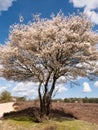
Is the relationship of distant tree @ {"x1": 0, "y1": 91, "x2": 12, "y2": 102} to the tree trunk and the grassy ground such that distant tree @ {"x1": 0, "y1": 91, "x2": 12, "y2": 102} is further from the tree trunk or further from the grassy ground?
the grassy ground

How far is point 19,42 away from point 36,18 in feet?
9.34

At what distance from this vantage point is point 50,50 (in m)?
23.6

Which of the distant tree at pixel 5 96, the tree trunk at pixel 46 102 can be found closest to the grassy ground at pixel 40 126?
the tree trunk at pixel 46 102

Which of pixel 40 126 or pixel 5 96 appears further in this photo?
pixel 5 96

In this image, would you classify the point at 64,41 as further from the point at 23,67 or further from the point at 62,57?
the point at 23,67

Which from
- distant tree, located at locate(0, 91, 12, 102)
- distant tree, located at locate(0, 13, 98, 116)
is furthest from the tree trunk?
distant tree, located at locate(0, 91, 12, 102)

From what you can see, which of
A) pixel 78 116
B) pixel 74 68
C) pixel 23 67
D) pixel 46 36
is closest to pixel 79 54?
pixel 74 68

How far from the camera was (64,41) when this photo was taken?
2466 cm

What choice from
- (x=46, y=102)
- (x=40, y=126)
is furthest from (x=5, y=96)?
(x=40, y=126)

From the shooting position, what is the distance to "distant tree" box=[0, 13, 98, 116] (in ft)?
79.2

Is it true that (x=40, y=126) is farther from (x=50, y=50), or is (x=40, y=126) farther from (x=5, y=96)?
(x=5, y=96)

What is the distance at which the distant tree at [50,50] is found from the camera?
79.2 ft

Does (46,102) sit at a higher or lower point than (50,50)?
lower

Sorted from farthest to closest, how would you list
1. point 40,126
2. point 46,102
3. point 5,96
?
point 5,96 < point 46,102 < point 40,126
